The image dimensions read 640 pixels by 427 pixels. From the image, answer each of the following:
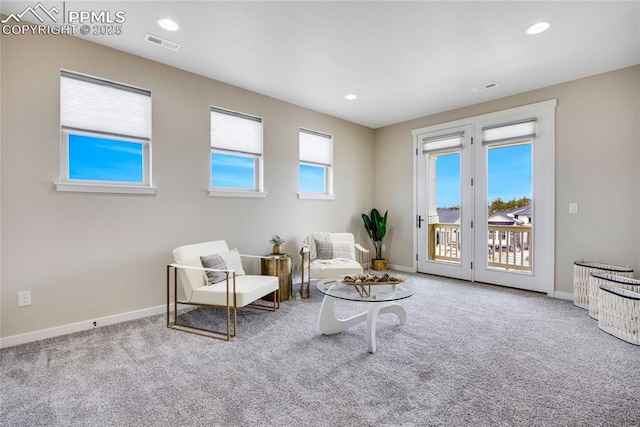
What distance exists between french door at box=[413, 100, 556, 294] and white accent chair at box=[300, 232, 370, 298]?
160cm

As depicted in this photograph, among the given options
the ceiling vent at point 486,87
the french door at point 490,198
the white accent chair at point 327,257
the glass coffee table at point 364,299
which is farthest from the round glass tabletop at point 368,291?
the ceiling vent at point 486,87

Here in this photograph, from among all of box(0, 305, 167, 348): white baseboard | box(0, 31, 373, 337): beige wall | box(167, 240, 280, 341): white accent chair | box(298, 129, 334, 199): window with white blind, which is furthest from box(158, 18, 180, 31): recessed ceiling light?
box(0, 305, 167, 348): white baseboard

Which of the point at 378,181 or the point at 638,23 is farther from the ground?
the point at 638,23

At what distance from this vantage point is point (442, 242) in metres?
5.21

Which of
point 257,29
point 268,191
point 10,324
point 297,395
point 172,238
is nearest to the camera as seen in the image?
point 297,395

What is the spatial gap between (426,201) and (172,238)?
3.92 metres

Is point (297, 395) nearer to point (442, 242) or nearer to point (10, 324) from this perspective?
point (10, 324)

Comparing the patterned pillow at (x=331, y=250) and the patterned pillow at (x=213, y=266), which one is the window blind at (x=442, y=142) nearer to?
the patterned pillow at (x=331, y=250)

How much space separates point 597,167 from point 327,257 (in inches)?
135

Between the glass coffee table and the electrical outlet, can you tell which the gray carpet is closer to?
the glass coffee table

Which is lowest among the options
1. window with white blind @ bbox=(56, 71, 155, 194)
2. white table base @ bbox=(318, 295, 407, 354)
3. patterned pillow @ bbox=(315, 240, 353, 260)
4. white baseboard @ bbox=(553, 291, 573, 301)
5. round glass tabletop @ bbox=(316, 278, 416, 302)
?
white baseboard @ bbox=(553, 291, 573, 301)

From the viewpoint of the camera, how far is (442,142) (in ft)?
16.4

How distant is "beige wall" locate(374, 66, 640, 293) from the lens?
134 inches

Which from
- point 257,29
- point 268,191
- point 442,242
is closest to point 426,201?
point 442,242
